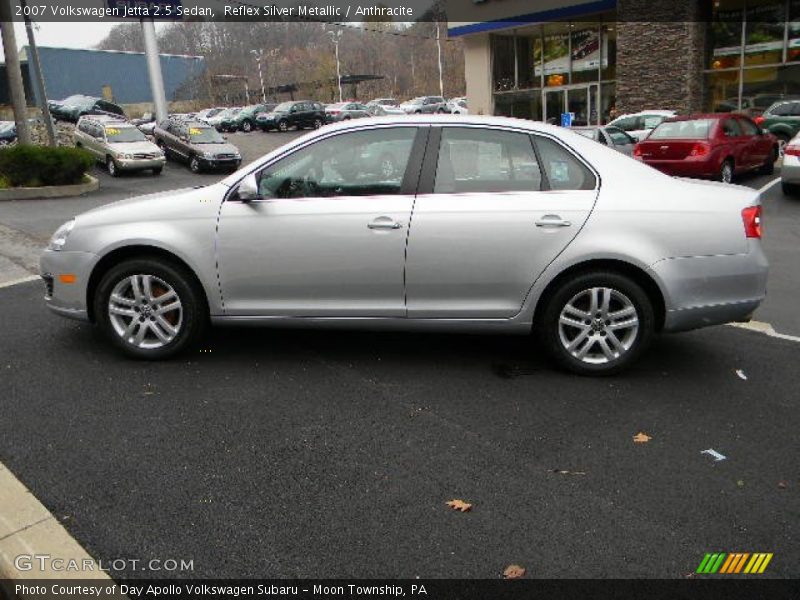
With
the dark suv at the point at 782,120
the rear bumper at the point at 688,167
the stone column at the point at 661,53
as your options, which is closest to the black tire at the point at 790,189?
the rear bumper at the point at 688,167

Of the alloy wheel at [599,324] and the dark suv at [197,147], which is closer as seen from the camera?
the alloy wheel at [599,324]

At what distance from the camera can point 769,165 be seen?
17250 mm

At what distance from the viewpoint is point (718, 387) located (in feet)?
15.2

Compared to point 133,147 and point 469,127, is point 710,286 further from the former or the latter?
point 133,147

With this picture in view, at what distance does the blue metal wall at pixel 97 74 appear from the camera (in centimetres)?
6662

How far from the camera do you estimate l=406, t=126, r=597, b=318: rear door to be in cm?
462

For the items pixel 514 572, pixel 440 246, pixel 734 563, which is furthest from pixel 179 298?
pixel 734 563

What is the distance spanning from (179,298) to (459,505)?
2.58 meters

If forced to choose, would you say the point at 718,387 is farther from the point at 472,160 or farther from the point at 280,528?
the point at 280,528

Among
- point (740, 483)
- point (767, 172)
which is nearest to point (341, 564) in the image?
point (740, 483)

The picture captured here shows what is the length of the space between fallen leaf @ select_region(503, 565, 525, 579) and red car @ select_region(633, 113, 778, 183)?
43.1 feet

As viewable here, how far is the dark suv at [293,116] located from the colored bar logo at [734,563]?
39888mm

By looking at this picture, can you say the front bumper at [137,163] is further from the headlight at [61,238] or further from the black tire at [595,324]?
the black tire at [595,324]

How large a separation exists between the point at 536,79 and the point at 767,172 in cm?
1865
